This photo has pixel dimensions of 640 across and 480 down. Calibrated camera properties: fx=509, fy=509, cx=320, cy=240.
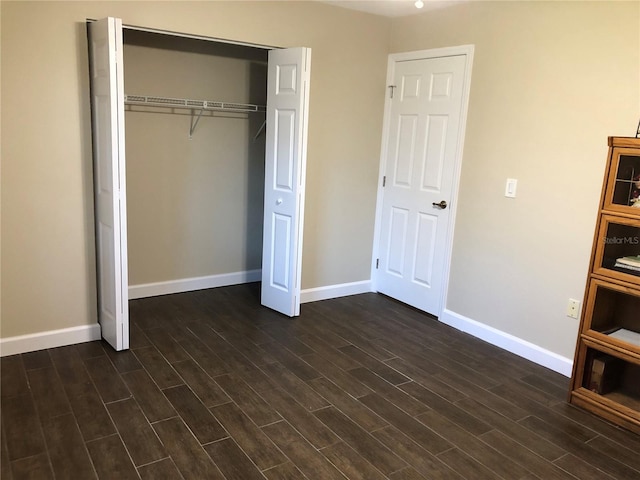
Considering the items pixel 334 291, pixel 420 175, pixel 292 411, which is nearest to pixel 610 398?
pixel 292 411

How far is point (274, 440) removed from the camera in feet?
8.25

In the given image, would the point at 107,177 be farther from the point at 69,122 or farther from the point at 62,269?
the point at 62,269

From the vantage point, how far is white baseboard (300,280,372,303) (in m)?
4.52

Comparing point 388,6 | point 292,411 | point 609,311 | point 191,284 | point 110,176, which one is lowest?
point 292,411

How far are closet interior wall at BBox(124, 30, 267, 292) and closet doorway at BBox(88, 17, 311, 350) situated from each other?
8cm

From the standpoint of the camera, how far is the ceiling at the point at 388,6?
389cm

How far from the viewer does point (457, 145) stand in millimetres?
3934

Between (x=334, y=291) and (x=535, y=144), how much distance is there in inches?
83.9

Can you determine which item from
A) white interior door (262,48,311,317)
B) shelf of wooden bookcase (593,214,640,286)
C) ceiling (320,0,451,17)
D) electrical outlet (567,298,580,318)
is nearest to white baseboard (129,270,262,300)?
white interior door (262,48,311,317)

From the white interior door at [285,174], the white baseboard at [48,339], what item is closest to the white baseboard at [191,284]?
the white interior door at [285,174]

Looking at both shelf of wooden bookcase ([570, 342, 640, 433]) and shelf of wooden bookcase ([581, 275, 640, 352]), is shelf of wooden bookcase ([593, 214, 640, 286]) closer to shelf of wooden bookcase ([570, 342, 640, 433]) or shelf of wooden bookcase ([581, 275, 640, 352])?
shelf of wooden bookcase ([581, 275, 640, 352])

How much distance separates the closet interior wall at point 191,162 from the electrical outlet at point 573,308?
2.81 metres

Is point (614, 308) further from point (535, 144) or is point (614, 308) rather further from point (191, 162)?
point (191, 162)

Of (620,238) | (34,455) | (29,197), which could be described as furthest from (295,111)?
(34,455)
